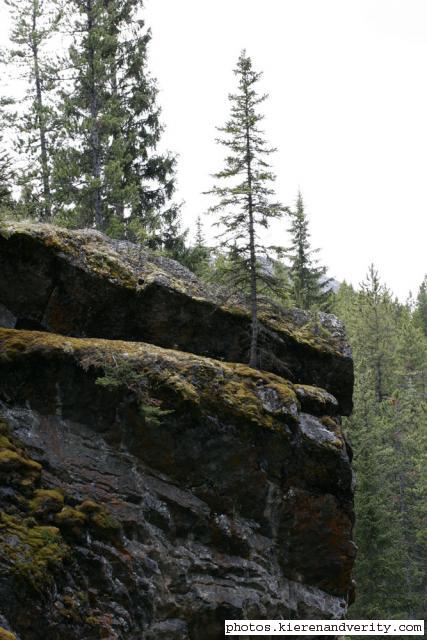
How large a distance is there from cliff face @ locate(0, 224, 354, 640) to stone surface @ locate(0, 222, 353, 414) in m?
0.05

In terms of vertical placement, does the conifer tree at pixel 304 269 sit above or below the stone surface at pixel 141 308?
above

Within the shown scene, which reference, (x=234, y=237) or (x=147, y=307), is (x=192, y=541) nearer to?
(x=147, y=307)

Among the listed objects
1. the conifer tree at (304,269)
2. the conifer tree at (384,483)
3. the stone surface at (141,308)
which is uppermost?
the conifer tree at (304,269)

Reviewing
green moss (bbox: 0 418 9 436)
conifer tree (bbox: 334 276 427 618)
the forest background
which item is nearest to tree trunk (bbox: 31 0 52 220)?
the forest background

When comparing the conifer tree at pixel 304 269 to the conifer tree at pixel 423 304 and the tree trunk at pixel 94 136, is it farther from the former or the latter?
the conifer tree at pixel 423 304

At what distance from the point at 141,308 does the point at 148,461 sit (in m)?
4.81

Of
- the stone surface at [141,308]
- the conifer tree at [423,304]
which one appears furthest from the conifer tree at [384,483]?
the conifer tree at [423,304]

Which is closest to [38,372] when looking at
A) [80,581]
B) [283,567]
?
[80,581]

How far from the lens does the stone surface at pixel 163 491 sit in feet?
35.9

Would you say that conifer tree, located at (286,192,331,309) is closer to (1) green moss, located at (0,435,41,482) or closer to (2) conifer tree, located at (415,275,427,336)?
(1) green moss, located at (0,435,41,482)

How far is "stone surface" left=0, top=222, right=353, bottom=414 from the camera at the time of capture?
14922 millimetres

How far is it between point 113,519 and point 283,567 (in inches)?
196

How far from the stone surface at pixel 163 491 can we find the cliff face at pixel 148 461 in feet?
0.11

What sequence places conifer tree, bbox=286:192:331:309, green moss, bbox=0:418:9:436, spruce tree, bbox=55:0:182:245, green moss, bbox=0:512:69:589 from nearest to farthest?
1. green moss, bbox=0:512:69:589
2. green moss, bbox=0:418:9:436
3. spruce tree, bbox=55:0:182:245
4. conifer tree, bbox=286:192:331:309
